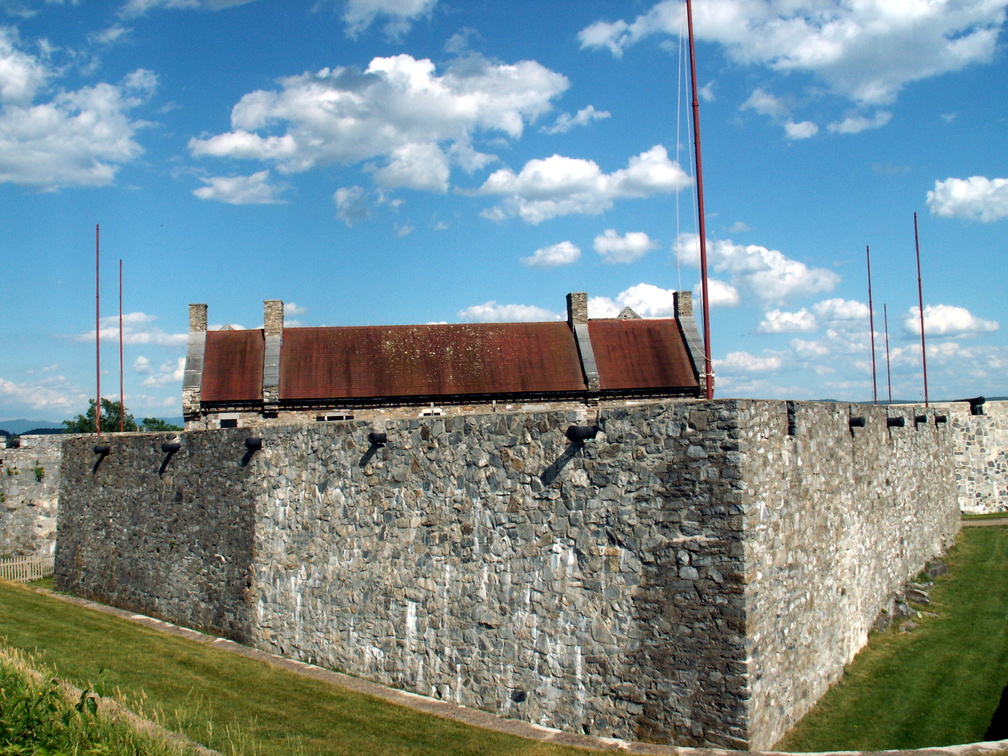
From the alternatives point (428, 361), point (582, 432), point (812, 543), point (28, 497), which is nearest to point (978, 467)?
point (428, 361)

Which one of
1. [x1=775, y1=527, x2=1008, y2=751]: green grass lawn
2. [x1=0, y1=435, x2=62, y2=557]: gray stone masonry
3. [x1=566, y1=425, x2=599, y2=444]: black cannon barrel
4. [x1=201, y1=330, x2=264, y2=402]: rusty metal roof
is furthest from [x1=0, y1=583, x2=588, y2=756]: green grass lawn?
[x1=201, y1=330, x2=264, y2=402]: rusty metal roof

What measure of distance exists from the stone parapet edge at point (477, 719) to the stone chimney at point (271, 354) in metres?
12.2

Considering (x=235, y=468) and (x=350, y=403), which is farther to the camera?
(x=350, y=403)

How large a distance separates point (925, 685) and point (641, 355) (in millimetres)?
19708

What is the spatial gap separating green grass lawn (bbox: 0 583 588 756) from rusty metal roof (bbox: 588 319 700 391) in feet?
61.4

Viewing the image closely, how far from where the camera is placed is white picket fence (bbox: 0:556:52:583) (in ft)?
75.0

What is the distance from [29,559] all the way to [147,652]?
1406 centimetres

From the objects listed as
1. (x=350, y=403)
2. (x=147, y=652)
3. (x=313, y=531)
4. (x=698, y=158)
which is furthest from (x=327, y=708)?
(x=350, y=403)

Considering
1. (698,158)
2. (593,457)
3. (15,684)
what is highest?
(698,158)

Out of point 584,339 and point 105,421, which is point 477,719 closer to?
point 584,339

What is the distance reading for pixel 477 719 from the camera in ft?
32.5

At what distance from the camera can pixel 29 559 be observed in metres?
23.7

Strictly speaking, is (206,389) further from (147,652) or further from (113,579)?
(147,652)

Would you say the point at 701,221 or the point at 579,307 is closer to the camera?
the point at 701,221
